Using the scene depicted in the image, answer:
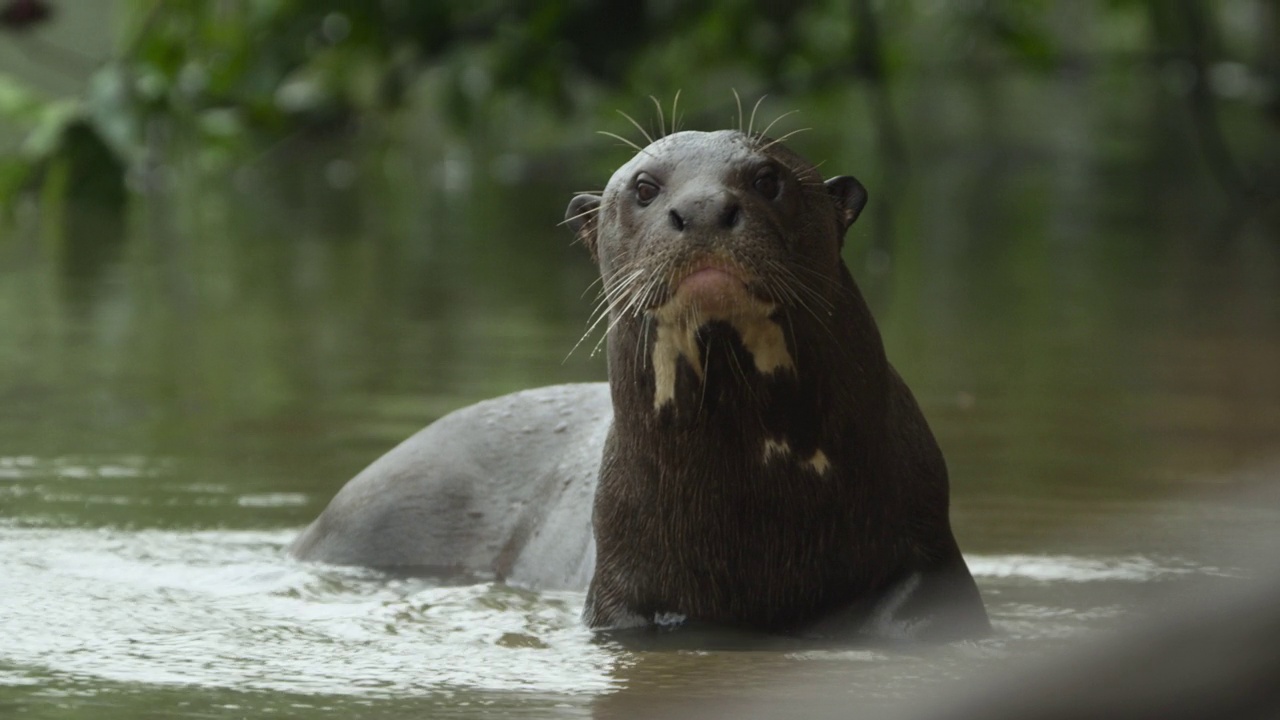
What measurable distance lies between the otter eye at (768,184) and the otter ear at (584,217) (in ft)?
2.01

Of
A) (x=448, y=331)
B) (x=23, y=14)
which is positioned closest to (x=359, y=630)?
(x=448, y=331)

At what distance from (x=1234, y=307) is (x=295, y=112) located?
7.91 m

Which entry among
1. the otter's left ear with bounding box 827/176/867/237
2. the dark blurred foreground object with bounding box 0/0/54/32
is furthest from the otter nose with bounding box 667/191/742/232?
the dark blurred foreground object with bounding box 0/0/54/32

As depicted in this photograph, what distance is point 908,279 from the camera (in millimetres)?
13055

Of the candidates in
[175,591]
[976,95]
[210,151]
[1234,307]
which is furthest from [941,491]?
[976,95]

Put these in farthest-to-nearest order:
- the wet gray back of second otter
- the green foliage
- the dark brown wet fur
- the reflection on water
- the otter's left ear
→ the green foliage
the wet gray back of second otter
the otter's left ear
the dark brown wet fur
the reflection on water

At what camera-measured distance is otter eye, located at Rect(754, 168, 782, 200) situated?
446 cm

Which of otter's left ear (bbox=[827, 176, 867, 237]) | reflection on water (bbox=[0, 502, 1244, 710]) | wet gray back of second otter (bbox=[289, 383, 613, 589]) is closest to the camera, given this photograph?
reflection on water (bbox=[0, 502, 1244, 710])

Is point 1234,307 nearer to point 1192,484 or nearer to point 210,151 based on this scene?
point 1192,484

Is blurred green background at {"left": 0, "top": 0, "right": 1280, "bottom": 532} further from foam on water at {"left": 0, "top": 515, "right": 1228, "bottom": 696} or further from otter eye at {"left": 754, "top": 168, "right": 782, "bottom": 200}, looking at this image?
otter eye at {"left": 754, "top": 168, "right": 782, "bottom": 200}

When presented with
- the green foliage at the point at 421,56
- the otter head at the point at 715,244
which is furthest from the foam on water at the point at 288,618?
the green foliage at the point at 421,56

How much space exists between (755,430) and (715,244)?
1.64 feet

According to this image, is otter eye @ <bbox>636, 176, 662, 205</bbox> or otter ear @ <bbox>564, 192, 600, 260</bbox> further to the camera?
otter ear @ <bbox>564, 192, 600, 260</bbox>

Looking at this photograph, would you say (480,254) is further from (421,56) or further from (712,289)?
(712,289)
